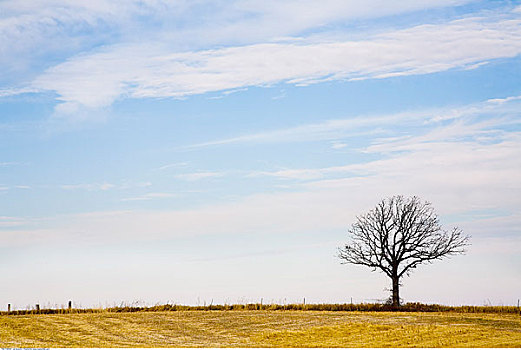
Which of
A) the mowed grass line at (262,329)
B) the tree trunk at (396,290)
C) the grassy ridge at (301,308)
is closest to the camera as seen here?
the mowed grass line at (262,329)

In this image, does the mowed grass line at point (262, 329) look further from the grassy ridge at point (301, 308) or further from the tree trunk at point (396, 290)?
the tree trunk at point (396, 290)

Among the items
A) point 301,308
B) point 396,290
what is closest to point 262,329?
point 301,308

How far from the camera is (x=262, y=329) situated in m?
32.0

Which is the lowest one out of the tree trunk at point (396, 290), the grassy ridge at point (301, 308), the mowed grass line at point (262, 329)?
the mowed grass line at point (262, 329)

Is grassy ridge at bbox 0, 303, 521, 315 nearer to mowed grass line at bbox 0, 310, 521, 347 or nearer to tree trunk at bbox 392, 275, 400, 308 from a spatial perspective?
tree trunk at bbox 392, 275, 400, 308

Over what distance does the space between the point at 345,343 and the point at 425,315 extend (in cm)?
757

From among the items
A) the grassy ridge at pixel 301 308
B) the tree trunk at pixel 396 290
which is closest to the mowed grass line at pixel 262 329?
the grassy ridge at pixel 301 308

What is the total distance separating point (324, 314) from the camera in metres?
35.9

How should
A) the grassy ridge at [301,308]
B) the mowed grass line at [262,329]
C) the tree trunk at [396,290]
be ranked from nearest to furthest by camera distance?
the mowed grass line at [262,329] → the grassy ridge at [301,308] → the tree trunk at [396,290]

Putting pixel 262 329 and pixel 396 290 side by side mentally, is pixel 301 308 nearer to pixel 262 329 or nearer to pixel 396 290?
pixel 396 290

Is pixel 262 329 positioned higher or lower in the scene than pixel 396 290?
lower

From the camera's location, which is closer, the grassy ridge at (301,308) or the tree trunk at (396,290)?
the grassy ridge at (301,308)

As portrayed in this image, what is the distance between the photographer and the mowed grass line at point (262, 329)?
28.6 meters

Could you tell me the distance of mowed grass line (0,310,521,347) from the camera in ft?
93.8
